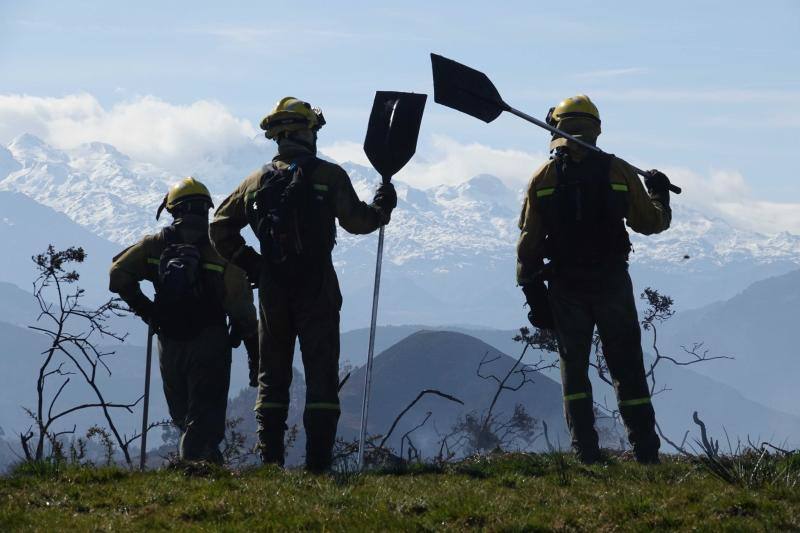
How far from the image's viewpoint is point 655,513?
685cm

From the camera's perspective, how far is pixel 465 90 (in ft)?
35.2

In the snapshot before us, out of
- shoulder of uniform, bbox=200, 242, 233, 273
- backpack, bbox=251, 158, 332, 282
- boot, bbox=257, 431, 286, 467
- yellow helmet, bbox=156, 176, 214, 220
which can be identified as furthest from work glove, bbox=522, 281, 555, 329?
yellow helmet, bbox=156, 176, 214, 220

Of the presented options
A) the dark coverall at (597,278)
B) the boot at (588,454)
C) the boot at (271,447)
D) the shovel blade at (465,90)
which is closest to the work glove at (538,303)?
the dark coverall at (597,278)

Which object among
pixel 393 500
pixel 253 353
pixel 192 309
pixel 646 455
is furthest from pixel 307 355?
pixel 646 455

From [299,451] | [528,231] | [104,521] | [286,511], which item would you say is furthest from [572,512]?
[299,451]

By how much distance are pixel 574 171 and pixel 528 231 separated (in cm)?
63

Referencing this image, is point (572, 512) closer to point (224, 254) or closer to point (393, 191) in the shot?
point (393, 191)

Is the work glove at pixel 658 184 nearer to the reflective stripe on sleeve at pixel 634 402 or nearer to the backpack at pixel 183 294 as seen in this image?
the reflective stripe on sleeve at pixel 634 402

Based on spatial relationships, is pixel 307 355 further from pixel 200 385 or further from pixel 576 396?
pixel 576 396

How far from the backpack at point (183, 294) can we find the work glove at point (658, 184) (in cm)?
391

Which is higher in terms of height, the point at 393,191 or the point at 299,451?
the point at 393,191

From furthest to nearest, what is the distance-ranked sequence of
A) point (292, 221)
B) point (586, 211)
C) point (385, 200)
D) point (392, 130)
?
1. point (392, 130)
2. point (586, 211)
3. point (385, 200)
4. point (292, 221)

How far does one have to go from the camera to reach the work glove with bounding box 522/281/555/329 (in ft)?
33.4

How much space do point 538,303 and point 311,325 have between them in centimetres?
205
